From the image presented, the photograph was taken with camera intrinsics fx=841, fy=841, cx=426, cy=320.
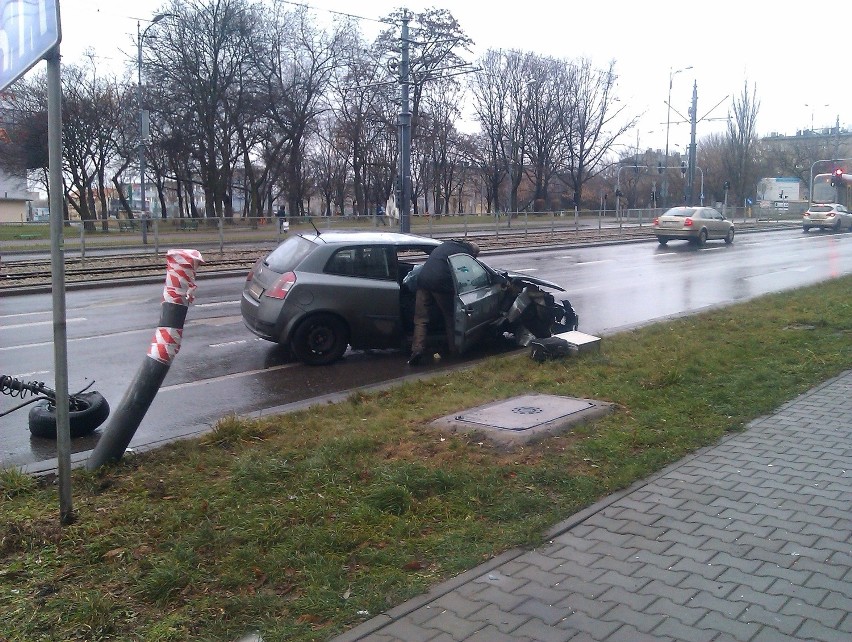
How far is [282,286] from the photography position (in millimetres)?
9867

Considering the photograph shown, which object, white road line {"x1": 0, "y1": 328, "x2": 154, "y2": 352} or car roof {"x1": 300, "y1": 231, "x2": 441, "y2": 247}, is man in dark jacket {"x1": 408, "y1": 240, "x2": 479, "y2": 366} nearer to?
car roof {"x1": 300, "y1": 231, "x2": 441, "y2": 247}

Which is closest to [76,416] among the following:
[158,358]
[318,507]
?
[158,358]

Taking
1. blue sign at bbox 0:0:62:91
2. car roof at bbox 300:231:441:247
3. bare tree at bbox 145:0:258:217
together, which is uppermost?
bare tree at bbox 145:0:258:217

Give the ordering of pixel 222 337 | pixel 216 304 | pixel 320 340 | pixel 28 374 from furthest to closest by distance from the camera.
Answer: pixel 216 304 < pixel 222 337 < pixel 320 340 < pixel 28 374

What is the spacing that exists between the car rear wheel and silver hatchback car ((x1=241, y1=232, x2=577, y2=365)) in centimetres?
1

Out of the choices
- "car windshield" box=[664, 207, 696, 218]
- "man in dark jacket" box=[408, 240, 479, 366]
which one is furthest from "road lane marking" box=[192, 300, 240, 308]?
"car windshield" box=[664, 207, 696, 218]

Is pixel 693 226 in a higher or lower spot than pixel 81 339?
higher

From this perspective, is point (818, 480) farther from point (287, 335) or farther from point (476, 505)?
point (287, 335)

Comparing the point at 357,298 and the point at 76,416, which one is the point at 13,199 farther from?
the point at 76,416

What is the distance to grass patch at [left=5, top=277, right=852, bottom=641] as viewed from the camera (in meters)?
3.77

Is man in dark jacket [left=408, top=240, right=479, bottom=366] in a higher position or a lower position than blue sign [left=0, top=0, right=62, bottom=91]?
lower

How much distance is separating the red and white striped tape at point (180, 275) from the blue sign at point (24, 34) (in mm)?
1370

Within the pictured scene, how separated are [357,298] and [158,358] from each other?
4702mm

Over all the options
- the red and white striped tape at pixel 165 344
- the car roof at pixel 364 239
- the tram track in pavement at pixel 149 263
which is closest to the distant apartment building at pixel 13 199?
the tram track in pavement at pixel 149 263
